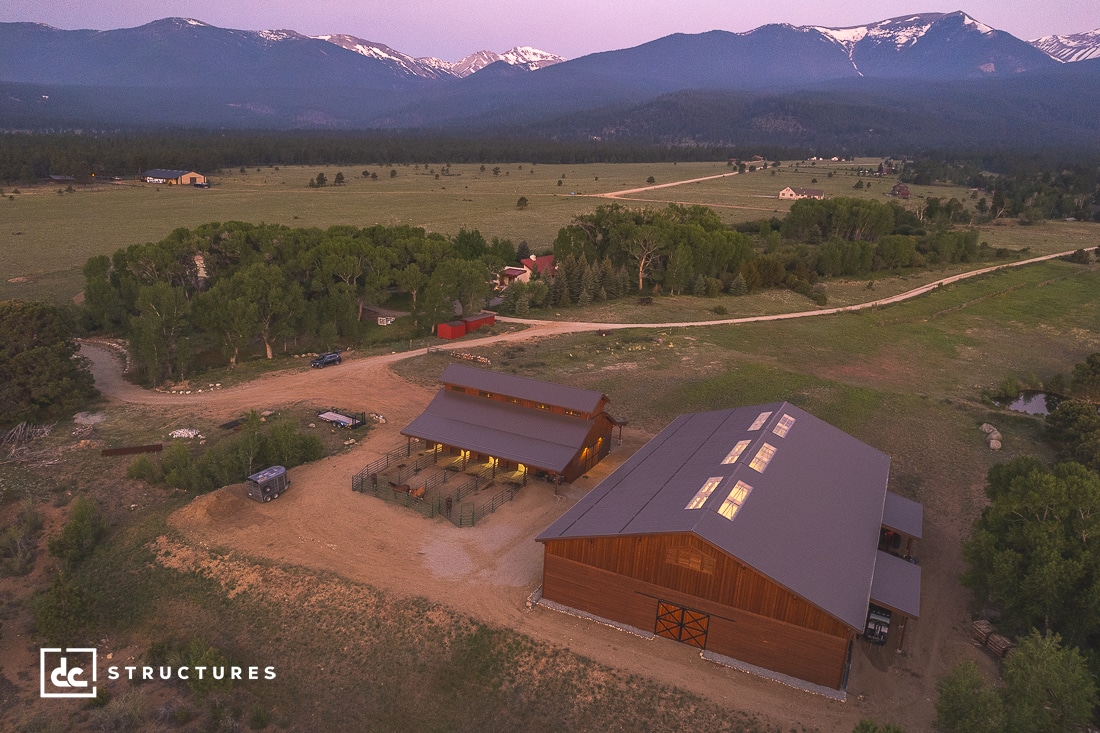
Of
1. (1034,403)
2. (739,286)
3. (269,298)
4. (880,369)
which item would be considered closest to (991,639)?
(880,369)

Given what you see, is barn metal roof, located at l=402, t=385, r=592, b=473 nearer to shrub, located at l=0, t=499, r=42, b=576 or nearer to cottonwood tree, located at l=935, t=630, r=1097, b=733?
shrub, located at l=0, t=499, r=42, b=576

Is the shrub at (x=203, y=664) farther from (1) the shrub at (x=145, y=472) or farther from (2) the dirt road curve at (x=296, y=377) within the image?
(2) the dirt road curve at (x=296, y=377)

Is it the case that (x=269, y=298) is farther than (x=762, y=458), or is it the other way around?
(x=269, y=298)

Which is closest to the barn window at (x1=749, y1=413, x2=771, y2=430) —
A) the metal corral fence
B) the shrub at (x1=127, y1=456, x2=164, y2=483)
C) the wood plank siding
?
the wood plank siding

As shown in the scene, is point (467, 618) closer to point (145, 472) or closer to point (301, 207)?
point (145, 472)

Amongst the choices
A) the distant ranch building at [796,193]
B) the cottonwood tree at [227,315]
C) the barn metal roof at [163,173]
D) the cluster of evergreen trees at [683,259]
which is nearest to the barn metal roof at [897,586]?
the cottonwood tree at [227,315]
